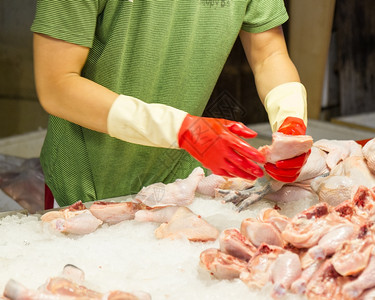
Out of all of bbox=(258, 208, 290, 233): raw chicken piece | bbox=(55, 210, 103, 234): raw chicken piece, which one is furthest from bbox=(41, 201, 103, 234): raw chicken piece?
bbox=(258, 208, 290, 233): raw chicken piece

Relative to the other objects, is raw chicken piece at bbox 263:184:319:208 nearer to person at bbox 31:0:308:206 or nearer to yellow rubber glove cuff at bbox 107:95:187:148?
person at bbox 31:0:308:206

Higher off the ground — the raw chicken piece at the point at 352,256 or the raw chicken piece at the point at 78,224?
the raw chicken piece at the point at 352,256

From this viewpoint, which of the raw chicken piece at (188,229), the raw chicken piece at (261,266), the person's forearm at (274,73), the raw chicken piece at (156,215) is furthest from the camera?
the person's forearm at (274,73)

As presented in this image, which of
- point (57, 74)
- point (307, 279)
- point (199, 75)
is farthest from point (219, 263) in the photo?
point (199, 75)

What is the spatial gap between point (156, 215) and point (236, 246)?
0.37 meters

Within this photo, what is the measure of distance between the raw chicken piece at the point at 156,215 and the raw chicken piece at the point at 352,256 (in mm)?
590

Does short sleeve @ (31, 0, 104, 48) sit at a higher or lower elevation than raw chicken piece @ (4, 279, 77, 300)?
higher

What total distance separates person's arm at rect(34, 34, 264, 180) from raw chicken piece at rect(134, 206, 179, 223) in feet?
0.65

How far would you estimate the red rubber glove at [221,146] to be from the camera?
1.71m

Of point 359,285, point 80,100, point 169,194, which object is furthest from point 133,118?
point 359,285

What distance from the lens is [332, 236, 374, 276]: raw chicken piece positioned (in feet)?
4.43

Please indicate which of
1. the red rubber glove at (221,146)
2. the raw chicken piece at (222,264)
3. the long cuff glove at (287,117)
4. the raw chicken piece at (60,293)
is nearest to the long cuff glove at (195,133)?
the red rubber glove at (221,146)

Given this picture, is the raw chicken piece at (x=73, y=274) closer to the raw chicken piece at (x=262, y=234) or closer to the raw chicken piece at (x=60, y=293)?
the raw chicken piece at (x=60, y=293)

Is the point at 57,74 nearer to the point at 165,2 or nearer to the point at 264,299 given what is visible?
the point at 165,2
